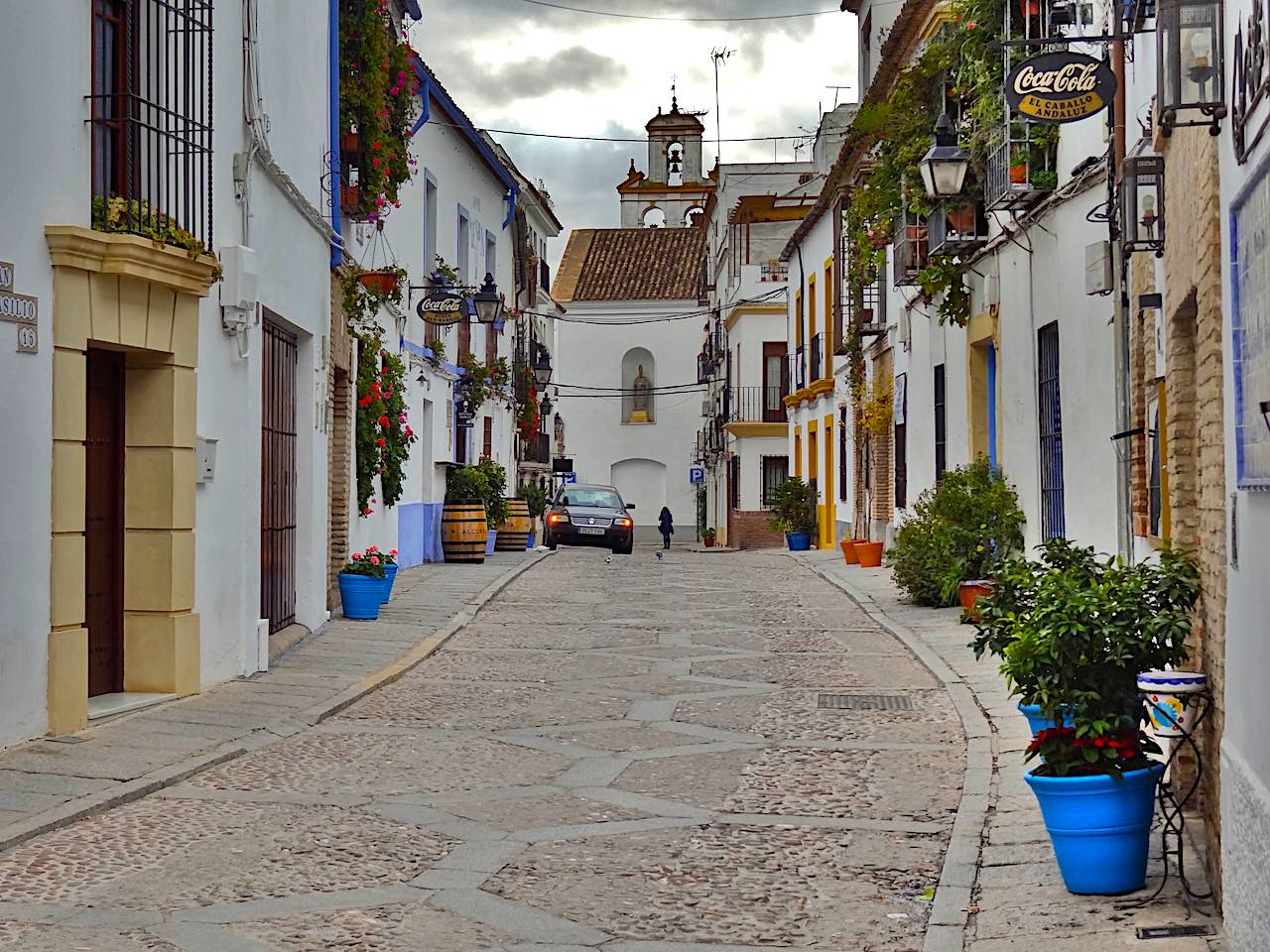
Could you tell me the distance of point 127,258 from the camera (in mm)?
8852

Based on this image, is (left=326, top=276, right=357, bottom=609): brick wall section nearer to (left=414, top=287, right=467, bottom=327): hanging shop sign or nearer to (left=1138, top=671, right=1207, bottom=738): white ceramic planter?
(left=414, top=287, right=467, bottom=327): hanging shop sign

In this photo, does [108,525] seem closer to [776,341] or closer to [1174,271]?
[1174,271]

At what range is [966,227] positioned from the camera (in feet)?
51.9

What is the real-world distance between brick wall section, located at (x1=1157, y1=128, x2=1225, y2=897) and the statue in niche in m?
50.3

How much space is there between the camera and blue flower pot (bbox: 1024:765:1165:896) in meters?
5.50

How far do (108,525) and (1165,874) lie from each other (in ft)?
22.5

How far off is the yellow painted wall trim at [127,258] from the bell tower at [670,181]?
5237 centimetres

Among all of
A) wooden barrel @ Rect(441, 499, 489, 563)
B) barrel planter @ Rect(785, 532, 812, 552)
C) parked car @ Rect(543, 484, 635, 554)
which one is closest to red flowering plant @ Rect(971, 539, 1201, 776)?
wooden barrel @ Rect(441, 499, 489, 563)

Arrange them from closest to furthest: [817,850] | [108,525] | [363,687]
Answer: [817,850], [108,525], [363,687]

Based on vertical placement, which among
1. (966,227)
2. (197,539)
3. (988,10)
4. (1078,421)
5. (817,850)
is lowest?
(817,850)

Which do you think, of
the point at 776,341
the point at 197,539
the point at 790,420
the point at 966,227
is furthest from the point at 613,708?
the point at 776,341

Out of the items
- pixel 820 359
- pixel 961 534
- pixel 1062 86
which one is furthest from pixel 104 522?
pixel 820 359

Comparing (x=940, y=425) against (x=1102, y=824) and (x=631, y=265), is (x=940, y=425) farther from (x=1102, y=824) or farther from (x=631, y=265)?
(x=631, y=265)

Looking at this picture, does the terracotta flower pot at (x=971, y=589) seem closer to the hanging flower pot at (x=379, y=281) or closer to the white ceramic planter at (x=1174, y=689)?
the hanging flower pot at (x=379, y=281)
